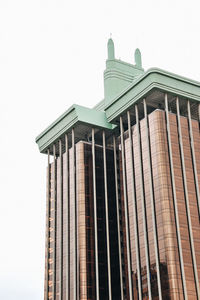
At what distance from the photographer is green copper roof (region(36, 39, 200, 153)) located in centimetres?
12031

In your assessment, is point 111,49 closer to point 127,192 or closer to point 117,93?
point 117,93

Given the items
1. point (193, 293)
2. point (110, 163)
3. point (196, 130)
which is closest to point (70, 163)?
point (110, 163)

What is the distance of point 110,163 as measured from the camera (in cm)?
13650

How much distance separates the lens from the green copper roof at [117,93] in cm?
12031

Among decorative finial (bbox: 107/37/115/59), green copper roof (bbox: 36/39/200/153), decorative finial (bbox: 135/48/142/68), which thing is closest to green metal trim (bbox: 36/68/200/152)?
green copper roof (bbox: 36/39/200/153)

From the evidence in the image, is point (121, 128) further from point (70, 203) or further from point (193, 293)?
point (193, 293)

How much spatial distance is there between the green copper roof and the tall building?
0.84 feet

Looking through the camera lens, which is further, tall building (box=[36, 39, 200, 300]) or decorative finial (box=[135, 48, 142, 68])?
decorative finial (box=[135, 48, 142, 68])

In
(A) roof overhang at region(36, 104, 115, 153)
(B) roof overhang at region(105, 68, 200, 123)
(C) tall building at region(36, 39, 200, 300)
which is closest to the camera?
(C) tall building at region(36, 39, 200, 300)

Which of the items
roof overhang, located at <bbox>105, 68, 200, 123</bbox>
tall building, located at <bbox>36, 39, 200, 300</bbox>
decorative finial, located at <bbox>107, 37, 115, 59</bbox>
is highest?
decorative finial, located at <bbox>107, 37, 115, 59</bbox>

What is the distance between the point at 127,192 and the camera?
123 meters

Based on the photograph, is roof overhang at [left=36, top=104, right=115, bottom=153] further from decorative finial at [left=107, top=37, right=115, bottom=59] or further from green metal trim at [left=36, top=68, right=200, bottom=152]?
decorative finial at [left=107, top=37, right=115, bottom=59]

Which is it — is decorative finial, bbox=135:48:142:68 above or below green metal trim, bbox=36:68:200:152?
above

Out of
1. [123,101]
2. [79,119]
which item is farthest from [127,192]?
[79,119]
